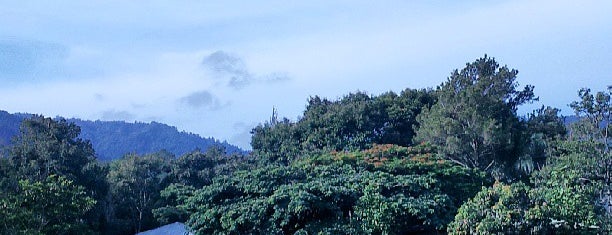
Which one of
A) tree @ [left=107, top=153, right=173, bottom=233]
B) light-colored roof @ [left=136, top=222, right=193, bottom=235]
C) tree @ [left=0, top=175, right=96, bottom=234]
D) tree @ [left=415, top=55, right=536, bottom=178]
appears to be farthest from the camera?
tree @ [left=107, top=153, right=173, bottom=233]

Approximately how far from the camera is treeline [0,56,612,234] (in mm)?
14819

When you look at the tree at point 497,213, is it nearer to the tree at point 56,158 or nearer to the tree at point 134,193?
the tree at point 56,158

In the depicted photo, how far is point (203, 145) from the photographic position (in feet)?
548

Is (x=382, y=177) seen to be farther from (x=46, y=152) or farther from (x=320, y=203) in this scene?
(x=46, y=152)

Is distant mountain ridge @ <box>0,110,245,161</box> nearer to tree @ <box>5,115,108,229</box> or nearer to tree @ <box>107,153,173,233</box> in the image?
tree @ <box>107,153,173,233</box>

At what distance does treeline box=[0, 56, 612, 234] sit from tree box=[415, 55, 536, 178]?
0.17ft

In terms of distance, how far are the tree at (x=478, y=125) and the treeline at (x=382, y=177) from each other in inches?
2.0

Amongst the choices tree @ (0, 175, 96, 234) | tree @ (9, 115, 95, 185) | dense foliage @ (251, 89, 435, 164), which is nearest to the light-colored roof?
tree @ (9, 115, 95, 185)

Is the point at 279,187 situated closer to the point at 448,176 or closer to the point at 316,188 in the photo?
the point at 316,188

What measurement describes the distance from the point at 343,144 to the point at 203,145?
140246 mm

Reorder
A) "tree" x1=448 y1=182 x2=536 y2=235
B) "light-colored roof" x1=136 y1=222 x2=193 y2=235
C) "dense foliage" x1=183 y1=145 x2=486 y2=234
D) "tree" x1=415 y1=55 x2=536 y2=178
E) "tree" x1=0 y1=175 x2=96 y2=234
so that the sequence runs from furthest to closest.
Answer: "light-colored roof" x1=136 y1=222 x2=193 y2=235
"tree" x1=415 y1=55 x2=536 y2=178
"dense foliage" x1=183 y1=145 x2=486 y2=234
"tree" x1=0 y1=175 x2=96 y2=234
"tree" x1=448 y1=182 x2=536 y2=235

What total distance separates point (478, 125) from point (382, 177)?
6637 millimetres

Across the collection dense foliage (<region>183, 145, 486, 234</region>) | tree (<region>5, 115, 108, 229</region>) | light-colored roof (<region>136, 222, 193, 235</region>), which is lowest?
light-colored roof (<region>136, 222, 193, 235</region>)

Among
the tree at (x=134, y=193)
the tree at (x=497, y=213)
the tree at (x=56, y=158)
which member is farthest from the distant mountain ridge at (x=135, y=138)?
the tree at (x=497, y=213)
